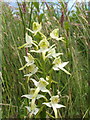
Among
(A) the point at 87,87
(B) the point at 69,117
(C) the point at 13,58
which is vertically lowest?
(B) the point at 69,117

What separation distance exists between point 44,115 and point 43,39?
0.82 ft

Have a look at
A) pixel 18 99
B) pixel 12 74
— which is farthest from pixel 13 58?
pixel 18 99

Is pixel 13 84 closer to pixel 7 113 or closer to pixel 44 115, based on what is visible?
pixel 7 113

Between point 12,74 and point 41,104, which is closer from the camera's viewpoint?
point 41,104

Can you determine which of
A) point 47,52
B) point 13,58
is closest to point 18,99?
point 13,58

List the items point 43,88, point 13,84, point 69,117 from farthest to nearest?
point 13,84 < point 69,117 < point 43,88

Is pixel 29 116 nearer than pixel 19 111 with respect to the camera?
Yes

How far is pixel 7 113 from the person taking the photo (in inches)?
36.5

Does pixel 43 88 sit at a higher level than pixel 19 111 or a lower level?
higher

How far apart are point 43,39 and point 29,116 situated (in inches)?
10.4

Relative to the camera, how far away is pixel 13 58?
3.70 ft

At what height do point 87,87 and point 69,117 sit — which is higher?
point 87,87

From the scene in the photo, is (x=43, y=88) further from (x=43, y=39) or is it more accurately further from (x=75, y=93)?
(x=75, y=93)

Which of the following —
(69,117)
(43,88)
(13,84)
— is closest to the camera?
(43,88)
